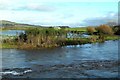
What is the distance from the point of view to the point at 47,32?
2677 inches

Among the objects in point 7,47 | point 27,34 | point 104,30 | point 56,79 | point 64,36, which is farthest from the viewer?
point 104,30

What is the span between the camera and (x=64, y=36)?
7369 centimetres

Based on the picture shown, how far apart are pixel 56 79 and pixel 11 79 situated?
3.92m

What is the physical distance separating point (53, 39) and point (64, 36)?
23.9ft

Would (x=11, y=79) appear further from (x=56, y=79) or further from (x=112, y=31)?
(x=112, y=31)

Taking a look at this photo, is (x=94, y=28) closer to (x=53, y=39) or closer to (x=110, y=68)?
(x=53, y=39)

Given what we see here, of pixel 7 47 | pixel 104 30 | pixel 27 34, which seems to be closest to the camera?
pixel 7 47

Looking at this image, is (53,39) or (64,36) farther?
(64,36)

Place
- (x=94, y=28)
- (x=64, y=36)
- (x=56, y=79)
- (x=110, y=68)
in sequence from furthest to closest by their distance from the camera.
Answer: (x=94, y=28) < (x=64, y=36) < (x=110, y=68) < (x=56, y=79)

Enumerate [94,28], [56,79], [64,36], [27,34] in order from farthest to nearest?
[94,28] → [64,36] → [27,34] → [56,79]

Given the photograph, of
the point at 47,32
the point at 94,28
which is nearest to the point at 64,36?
the point at 47,32

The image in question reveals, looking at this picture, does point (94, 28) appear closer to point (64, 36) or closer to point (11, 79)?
point (64, 36)

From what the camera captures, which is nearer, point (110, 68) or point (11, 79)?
point (11, 79)

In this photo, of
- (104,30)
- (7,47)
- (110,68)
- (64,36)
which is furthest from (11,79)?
(104,30)
